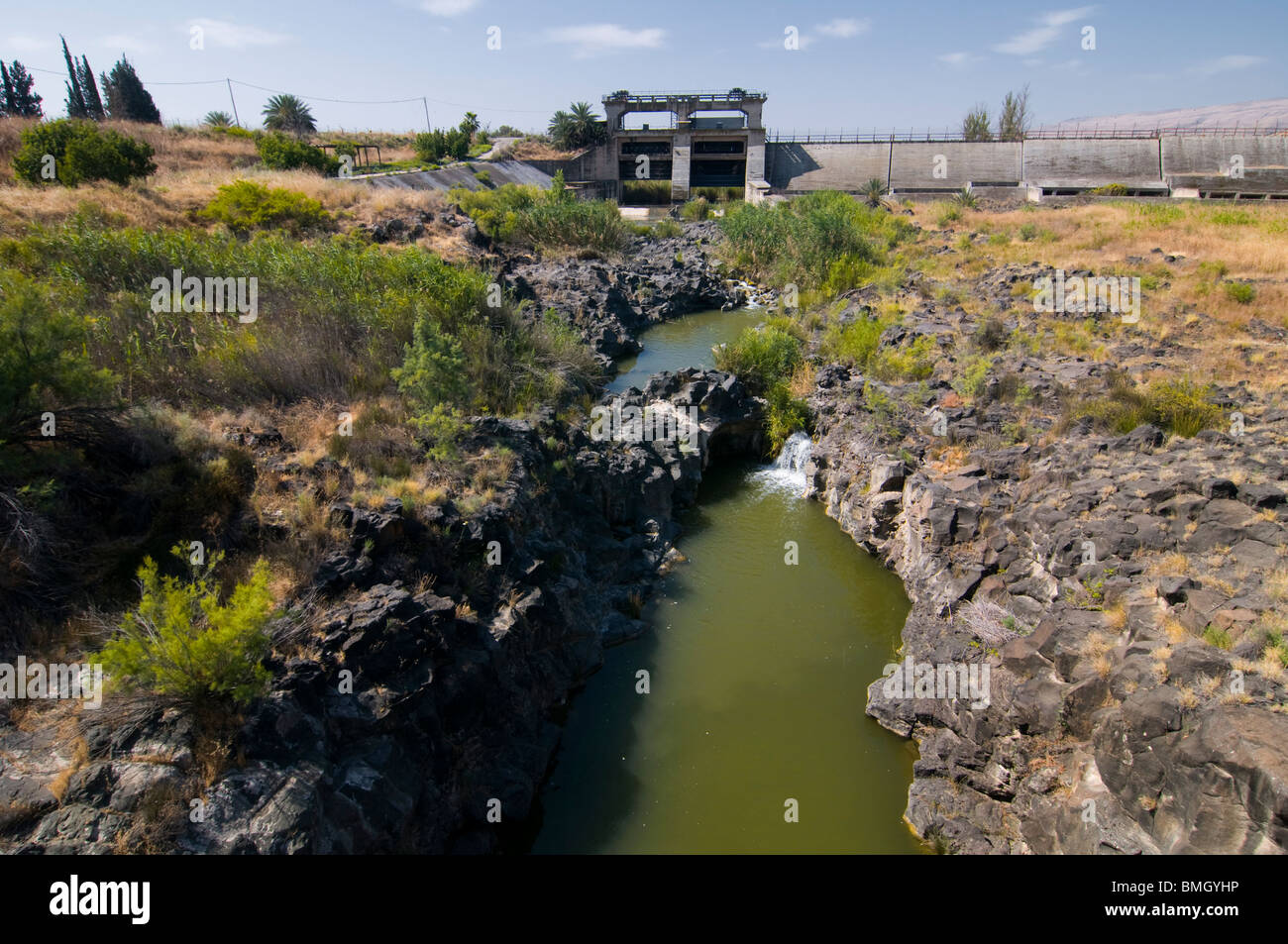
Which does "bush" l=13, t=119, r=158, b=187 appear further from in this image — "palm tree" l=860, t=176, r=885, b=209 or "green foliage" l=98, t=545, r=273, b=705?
"palm tree" l=860, t=176, r=885, b=209

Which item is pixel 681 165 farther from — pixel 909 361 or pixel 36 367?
pixel 36 367

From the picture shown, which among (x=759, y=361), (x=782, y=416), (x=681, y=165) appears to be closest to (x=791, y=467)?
(x=782, y=416)

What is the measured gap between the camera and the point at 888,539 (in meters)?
13.2

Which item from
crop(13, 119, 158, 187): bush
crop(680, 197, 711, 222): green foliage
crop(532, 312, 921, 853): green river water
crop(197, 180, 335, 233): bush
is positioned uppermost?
crop(680, 197, 711, 222): green foliage

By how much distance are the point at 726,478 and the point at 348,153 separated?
37.4 meters

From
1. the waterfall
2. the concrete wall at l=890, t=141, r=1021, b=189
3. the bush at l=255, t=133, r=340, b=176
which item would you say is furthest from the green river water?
the concrete wall at l=890, t=141, r=1021, b=189

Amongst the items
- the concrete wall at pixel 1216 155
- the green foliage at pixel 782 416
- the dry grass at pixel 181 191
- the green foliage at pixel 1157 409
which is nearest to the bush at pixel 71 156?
the dry grass at pixel 181 191

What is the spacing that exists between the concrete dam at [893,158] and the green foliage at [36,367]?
163 ft

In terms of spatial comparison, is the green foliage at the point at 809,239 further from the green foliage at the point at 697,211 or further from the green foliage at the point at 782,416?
the green foliage at the point at 782,416

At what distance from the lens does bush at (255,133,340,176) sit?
33.5 m

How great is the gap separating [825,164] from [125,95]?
181 feet

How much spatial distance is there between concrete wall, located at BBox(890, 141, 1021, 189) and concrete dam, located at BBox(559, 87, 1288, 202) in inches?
3.4

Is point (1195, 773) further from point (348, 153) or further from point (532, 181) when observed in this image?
point (532, 181)

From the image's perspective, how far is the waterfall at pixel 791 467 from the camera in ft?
53.6
